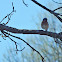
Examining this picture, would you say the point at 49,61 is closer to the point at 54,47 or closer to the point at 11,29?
the point at 54,47

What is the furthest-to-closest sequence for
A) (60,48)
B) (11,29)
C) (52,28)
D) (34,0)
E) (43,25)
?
(60,48)
(52,28)
(43,25)
(34,0)
(11,29)

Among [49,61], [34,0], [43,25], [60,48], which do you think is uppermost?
[34,0]

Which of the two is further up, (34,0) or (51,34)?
(34,0)

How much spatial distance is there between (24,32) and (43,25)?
2.33 m

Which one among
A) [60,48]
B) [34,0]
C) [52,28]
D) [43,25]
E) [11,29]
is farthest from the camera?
[60,48]

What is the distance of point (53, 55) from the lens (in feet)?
48.5

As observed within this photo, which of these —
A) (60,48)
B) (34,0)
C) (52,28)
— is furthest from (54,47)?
(34,0)

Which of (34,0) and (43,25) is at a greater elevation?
(34,0)

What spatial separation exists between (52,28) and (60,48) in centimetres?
208

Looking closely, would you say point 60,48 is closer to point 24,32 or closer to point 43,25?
point 43,25

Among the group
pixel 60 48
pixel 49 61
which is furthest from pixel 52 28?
pixel 49 61

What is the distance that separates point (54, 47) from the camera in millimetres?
14609

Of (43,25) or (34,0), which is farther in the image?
(43,25)

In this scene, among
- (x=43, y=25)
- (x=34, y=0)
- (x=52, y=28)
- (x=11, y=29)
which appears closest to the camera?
(x=11, y=29)
